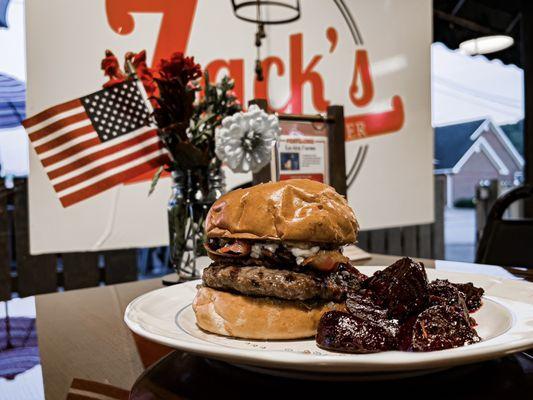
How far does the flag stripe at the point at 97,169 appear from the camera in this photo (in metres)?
2.73

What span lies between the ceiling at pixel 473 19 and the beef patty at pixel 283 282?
5.49 m

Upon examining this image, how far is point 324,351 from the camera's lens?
0.79 meters

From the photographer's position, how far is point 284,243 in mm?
935

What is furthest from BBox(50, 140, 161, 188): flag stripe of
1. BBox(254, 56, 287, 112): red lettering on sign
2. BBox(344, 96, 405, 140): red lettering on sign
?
BBox(344, 96, 405, 140): red lettering on sign

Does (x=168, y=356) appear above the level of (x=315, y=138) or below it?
below

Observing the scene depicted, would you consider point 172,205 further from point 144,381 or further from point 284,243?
point 144,381

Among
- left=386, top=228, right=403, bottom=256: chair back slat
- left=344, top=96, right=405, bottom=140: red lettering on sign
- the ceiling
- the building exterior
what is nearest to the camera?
→ left=344, top=96, right=405, bottom=140: red lettering on sign

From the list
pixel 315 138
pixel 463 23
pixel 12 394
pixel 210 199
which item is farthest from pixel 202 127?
pixel 463 23

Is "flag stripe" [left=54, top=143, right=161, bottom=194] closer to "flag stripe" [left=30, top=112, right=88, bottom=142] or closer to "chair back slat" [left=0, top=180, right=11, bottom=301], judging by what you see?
"flag stripe" [left=30, top=112, right=88, bottom=142]

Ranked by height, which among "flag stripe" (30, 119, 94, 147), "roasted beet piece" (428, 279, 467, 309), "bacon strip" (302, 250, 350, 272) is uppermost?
"flag stripe" (30, 119, 94, 147)

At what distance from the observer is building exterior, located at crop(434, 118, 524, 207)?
5.98 metres

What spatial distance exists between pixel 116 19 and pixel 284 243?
243 centimetres

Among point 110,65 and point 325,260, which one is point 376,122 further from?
point 325,260

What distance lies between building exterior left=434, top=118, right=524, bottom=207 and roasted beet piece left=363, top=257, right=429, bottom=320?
518cm
